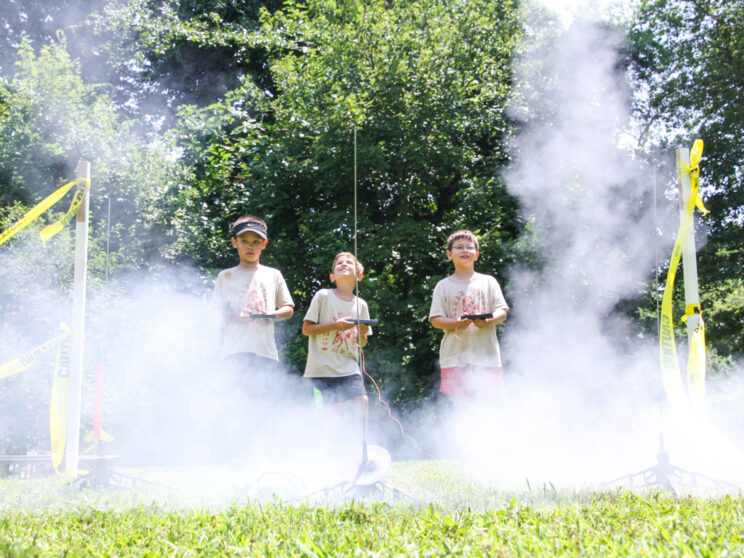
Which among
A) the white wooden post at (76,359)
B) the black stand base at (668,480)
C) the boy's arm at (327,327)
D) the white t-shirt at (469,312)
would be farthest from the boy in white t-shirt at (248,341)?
the black stand base at (668,480)

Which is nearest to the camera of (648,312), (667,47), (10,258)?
(10,258)

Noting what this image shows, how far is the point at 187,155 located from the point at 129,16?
571cm

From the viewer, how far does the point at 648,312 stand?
24.9ft

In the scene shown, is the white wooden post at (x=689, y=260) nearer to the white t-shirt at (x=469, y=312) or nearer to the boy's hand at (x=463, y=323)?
the white t-shirt at (x=469, y=312)

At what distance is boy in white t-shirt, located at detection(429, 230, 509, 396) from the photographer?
4.13 m

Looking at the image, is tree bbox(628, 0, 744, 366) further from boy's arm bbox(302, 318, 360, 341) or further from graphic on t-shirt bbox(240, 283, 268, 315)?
graphic on t-shirt bbox(240, 283, 268, 315)

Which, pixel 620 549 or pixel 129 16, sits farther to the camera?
pixel 129 16

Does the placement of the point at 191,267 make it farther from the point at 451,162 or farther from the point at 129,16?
the point at 129,16

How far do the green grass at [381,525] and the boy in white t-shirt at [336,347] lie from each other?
1163mm

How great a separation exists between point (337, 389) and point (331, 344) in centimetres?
30

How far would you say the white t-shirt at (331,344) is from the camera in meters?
4.15

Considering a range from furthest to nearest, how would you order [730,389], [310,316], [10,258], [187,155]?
[730,389], [187,155], [10,258], [310,316]

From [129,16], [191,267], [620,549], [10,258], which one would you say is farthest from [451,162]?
[129,16]

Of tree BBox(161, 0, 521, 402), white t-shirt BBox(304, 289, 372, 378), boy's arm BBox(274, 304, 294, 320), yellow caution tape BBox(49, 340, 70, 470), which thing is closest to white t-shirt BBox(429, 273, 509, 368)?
white t-shirt BBox(304, 289, 372, 378)
